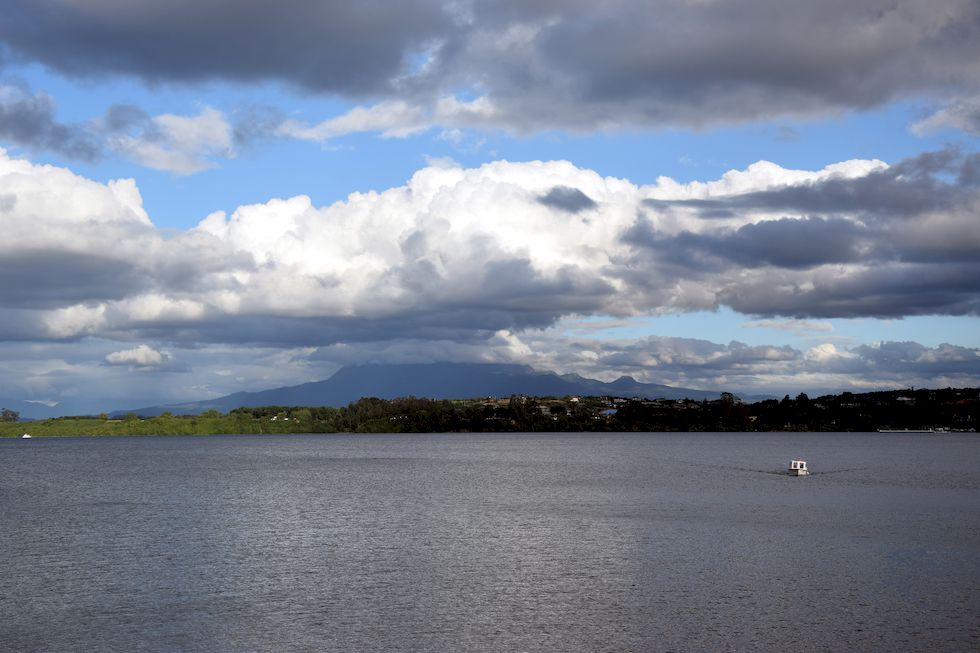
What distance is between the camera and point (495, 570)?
2096 inches

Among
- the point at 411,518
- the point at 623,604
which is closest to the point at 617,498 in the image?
the point at 411,518

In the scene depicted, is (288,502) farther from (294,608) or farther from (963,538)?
(963,538)

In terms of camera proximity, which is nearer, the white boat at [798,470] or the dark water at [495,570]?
the dark water at [495,570]

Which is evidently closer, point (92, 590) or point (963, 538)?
point (92, 590)

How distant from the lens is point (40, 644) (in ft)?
122

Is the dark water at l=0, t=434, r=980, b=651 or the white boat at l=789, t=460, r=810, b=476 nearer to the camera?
the dark water at l=0, t=434, r=980, b=651

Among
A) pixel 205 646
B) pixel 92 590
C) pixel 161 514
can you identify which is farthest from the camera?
pixel 161 514

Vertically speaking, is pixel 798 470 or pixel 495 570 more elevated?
pixel 495 570

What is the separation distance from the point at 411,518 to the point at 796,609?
4322cm

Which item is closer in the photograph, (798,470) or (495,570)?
(495,570)

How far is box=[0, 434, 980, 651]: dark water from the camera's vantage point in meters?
38.8

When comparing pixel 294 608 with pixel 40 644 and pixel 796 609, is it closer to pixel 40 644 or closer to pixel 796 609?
pixel 40 644

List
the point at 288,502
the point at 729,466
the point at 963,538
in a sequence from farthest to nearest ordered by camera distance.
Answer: the point at 729,466
the point at 288,502
the point at 963,538

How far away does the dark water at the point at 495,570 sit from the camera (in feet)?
127
